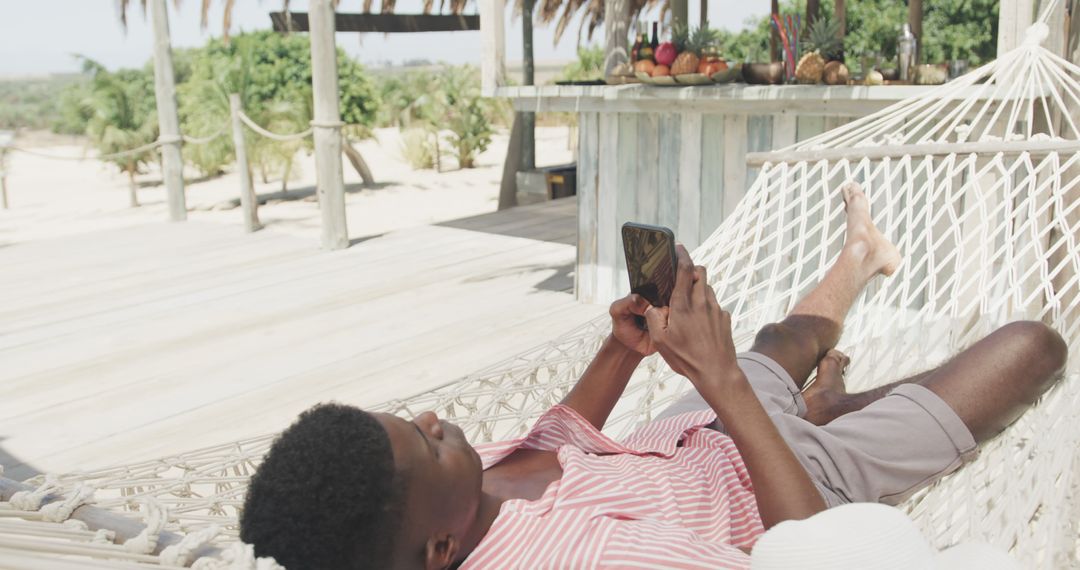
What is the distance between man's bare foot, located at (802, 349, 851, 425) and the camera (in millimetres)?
1627

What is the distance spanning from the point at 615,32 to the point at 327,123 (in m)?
1.88

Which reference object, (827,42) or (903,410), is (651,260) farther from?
(827,42)

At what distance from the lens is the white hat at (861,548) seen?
0.65 m

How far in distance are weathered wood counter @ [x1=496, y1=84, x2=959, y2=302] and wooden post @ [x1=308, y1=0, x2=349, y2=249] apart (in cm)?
159

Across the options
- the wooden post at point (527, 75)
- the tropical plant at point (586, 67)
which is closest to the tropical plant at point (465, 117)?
the tropical plant at point (586, 67)

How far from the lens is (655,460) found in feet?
4.20

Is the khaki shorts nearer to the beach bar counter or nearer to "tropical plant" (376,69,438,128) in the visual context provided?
the beach bar counter

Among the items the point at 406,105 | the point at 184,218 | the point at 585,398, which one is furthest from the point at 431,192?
the point at 585,398

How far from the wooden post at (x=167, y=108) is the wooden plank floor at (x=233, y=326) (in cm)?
55

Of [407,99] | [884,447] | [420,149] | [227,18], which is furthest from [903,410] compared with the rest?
[407,99]

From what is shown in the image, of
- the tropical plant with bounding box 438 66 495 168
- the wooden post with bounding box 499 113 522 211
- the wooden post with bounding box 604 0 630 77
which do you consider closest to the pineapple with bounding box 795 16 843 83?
the wooden post with bounding box 604 0 630 77

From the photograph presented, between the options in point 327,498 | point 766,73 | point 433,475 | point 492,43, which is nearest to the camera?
point 327,498

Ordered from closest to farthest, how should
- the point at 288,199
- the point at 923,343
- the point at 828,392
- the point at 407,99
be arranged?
1. the point at 828,392
2. the point at 923,343
3. the point at 288,199
4. the point at 407,99

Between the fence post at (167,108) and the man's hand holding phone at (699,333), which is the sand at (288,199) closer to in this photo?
the fence post at (167,108)
